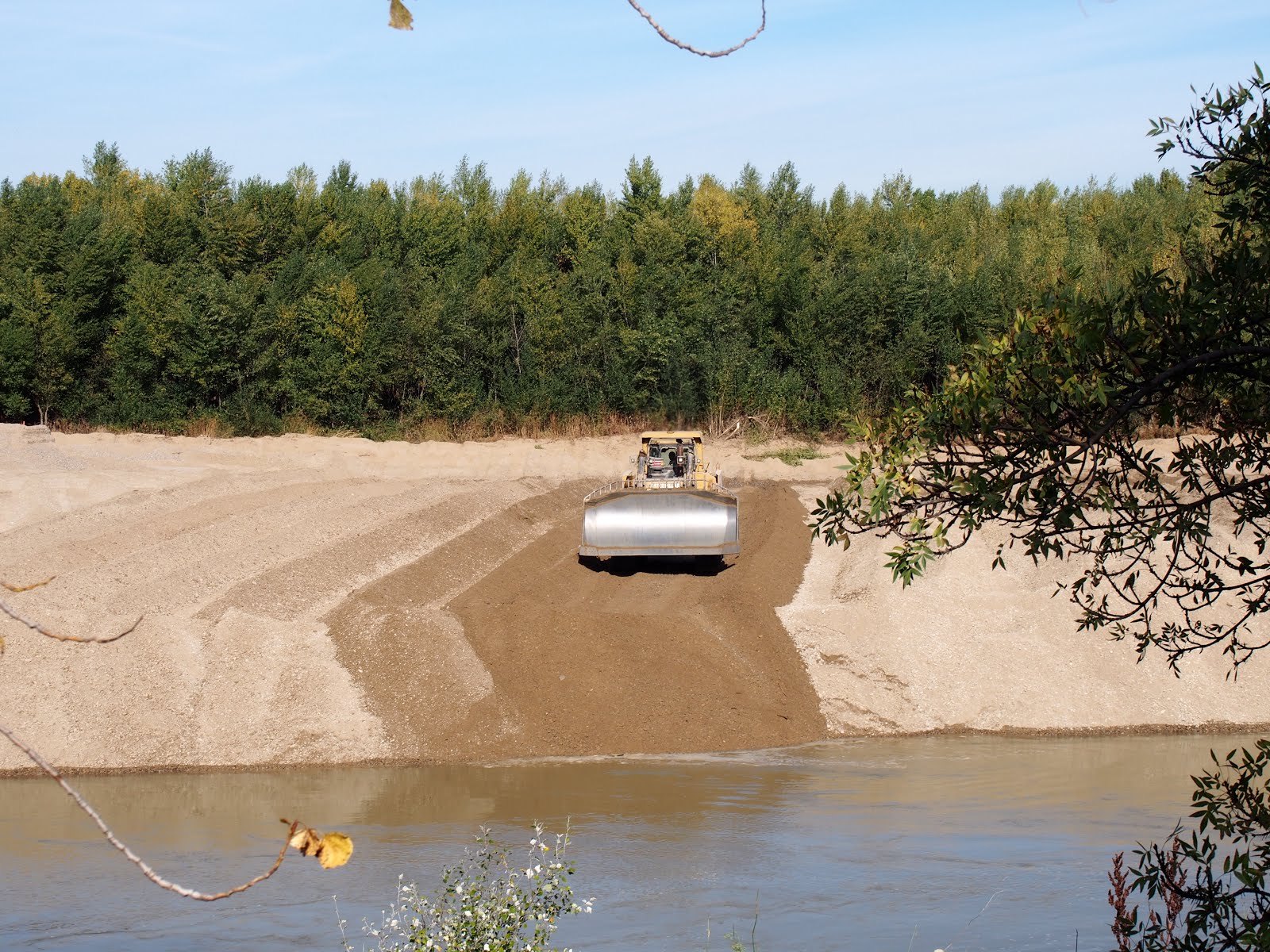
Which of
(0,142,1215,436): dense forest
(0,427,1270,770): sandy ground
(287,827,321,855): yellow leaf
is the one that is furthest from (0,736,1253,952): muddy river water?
(0,142,1215,436): dense forest

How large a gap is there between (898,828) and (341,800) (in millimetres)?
5627

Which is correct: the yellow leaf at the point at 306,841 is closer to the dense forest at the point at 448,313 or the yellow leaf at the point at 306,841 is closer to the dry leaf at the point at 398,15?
the dry leaf at the point at 398,15

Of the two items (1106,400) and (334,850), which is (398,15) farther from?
(1106,400)

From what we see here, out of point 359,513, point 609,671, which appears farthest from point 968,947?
point 359,513

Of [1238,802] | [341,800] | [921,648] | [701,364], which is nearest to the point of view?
[1238,802]

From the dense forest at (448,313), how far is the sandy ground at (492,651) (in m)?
Result: 16.2

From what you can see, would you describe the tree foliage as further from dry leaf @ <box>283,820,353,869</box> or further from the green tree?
dry leaf @ <box>283,820,353,869</box>

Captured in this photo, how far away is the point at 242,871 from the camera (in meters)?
10.5

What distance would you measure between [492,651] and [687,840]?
5.55 m

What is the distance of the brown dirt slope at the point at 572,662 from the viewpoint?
14930 mm

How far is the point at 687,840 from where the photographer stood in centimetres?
1162

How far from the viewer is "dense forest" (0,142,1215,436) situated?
38.4 m

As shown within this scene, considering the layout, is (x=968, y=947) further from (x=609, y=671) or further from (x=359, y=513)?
(x=359, y=513)

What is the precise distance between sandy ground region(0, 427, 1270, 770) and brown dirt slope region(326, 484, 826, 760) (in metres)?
0.04
